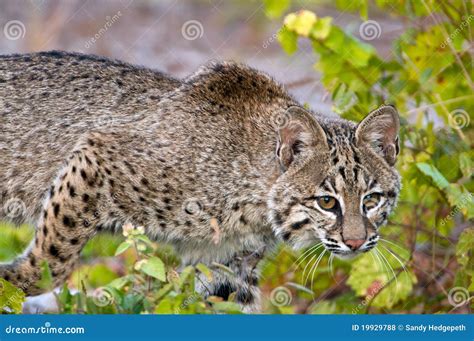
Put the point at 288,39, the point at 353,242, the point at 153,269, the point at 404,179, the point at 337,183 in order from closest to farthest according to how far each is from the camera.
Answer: the point at 153,269 → the point at 353,242 → the point at 337,183 → the point at 288,39 → the point at 404,179

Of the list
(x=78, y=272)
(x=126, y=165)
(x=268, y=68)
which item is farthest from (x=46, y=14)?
(x=126, y=165)

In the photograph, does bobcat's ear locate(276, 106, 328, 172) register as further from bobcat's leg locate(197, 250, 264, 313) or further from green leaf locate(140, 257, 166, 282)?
green leaf locate(140, 257, 166, 282)

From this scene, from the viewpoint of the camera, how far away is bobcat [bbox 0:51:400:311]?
7.01 meters

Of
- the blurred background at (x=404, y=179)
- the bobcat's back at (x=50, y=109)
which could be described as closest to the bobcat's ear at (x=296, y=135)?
the blurred background at (x=404, y=179)

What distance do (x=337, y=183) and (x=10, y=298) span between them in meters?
Result: 2.07

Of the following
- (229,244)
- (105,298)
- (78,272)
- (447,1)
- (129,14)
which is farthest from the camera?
(129,14)

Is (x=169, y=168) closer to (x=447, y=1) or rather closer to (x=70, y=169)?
(x=70, y=169)

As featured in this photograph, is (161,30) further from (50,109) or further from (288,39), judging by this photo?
(50,109)

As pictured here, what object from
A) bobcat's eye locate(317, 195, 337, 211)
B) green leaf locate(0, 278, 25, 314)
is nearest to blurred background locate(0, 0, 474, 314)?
bobcat's eye locate(317, 195, 337, 211)

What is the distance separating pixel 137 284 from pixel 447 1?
4.11 meters

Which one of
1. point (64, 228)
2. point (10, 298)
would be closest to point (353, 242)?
point (64, 228)

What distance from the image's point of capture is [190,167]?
7.27 m

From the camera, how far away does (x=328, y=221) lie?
271 inches

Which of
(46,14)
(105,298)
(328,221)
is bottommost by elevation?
(105,298)
